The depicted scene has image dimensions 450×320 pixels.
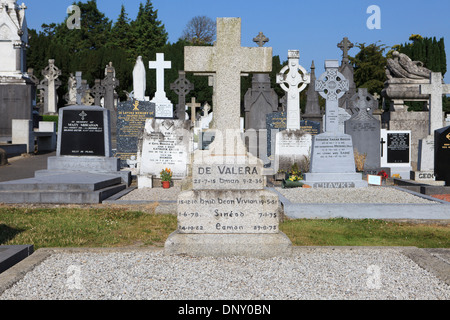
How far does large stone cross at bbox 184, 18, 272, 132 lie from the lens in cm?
554

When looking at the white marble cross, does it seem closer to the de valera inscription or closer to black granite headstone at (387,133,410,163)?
black granite headstone at (387,133,410,163)

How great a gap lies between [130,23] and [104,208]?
57613mm

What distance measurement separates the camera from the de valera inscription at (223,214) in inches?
197

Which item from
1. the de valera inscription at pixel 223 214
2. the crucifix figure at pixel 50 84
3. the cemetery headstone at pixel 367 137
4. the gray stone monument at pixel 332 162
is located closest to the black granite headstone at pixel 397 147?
the cemetery headstone at pixel 367 137

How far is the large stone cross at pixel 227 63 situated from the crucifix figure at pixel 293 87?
10.3 metres

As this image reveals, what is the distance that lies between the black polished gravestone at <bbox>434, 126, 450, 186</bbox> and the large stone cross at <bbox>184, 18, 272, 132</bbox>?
25.7 ft

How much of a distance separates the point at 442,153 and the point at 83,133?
9576mm

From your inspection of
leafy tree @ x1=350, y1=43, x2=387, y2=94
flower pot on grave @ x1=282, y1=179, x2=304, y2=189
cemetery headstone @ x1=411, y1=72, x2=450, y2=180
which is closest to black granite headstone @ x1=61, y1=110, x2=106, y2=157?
flower pot on grave @ x1=282, y1=179, x2=304, y2=189

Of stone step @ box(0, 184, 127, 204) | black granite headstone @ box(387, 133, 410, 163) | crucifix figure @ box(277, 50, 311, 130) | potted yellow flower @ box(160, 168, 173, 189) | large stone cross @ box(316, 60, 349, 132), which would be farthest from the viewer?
black granite headstone @ box(387, 133, 410, 163)

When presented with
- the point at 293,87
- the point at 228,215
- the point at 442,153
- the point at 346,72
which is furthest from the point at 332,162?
the point at 346,72

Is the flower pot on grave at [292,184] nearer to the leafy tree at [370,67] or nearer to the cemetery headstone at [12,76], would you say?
the cemetery headstone at [12,76]

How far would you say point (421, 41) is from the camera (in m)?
40.0

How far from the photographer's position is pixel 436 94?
45.3 feet

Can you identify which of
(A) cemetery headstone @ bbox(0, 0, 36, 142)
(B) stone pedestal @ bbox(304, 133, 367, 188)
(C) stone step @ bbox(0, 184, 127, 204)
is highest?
(A) cemetery headstone @ bbox(0, 0, 36, 142)
